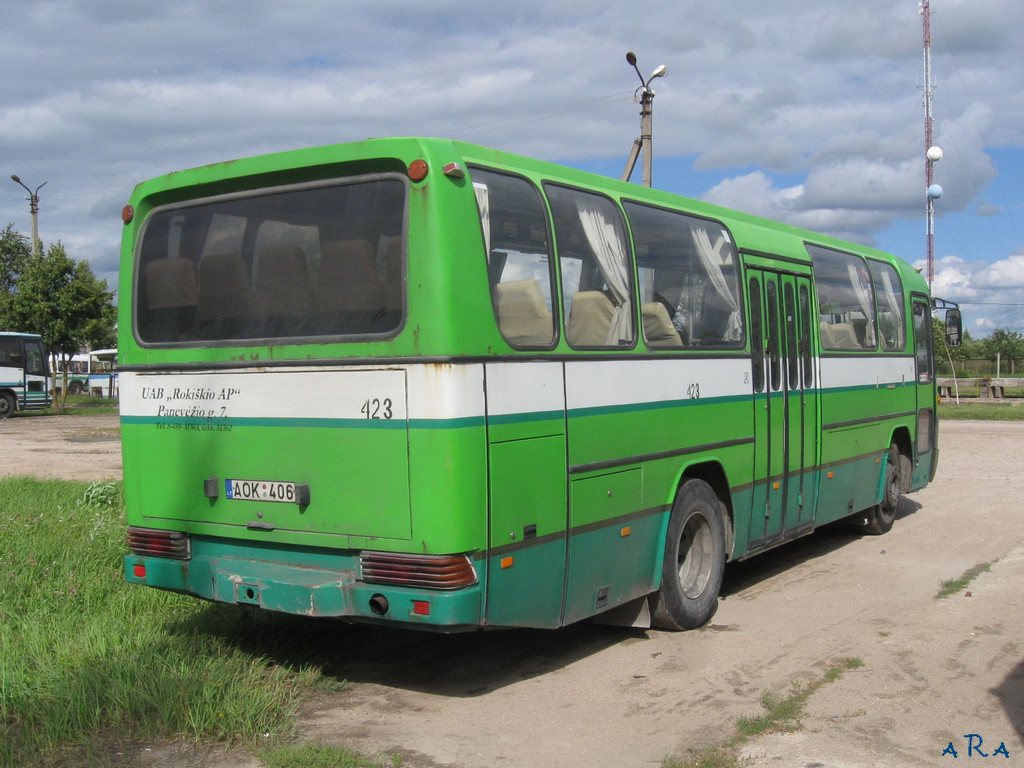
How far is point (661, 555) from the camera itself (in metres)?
6.83

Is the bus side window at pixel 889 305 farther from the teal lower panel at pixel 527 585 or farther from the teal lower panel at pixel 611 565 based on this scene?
the teal lower panel at pixel 527 585

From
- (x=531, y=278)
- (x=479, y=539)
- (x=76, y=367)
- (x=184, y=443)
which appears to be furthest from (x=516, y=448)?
(x=76, y=367)

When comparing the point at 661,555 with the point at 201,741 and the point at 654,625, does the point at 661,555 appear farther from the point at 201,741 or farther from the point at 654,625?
the point at 201,741

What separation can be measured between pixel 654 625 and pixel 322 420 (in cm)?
300

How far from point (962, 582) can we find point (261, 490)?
5946 mm

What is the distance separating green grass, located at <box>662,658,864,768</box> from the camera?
477cm

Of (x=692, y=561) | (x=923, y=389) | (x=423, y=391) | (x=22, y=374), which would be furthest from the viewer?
(x=22, y=374)

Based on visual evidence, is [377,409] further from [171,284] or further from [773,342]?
[773,342]

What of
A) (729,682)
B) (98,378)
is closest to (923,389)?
(729,682)

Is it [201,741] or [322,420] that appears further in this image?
[322,420]

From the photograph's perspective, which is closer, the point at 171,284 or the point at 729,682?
the point at 729,682

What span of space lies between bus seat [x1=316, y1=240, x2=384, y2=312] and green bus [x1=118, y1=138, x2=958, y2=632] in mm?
13

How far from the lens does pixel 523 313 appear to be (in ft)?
18.4

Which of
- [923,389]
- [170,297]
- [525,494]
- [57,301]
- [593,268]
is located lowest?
[525,494]
